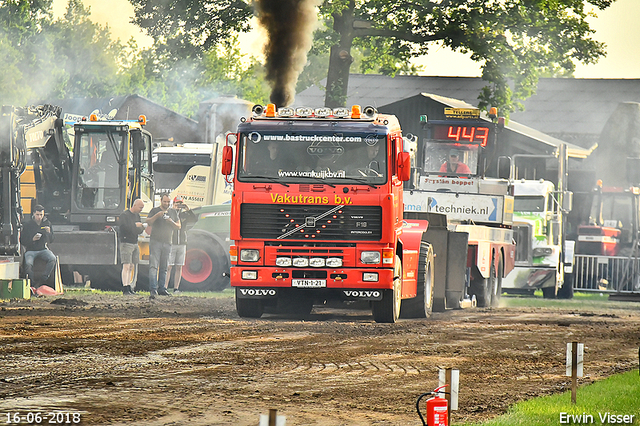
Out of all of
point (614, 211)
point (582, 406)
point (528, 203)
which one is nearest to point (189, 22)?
point (528, 203)

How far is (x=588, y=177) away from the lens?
39.4 m

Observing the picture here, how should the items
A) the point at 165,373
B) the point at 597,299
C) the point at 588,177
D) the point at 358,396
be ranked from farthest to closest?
1. the point at 588,177
2. the point at 597,299
3. the point at 165,373
4. the point at 358,396

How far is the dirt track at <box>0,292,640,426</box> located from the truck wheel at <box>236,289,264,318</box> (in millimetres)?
155

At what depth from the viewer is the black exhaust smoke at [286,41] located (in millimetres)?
24047

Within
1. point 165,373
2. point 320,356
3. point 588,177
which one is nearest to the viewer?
point 165,373

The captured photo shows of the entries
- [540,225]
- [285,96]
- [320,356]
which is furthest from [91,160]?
[320,356]

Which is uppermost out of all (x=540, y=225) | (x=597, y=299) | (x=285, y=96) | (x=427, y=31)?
(x=427, y=31)

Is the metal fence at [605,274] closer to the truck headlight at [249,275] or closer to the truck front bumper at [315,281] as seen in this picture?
the truck front bumper at [315,281]

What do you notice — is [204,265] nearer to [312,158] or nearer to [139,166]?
[139,166]

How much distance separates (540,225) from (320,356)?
16153mm

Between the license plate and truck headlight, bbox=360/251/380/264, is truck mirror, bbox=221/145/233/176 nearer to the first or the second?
the license plate

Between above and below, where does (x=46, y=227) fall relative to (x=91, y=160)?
below

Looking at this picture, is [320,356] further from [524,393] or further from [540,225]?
[540,225]

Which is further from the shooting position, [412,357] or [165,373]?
Answer: [412,357]
